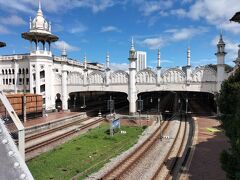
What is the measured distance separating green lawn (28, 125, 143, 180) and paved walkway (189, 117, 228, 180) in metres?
6.32

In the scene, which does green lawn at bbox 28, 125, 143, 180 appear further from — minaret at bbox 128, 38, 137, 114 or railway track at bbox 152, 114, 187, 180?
minaret at bbox 128, 38, 137, 114

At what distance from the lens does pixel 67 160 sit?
20.1m

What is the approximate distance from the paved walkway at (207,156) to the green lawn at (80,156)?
6.32 m

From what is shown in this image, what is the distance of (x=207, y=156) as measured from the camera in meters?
21.1

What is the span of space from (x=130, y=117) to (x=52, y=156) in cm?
2143

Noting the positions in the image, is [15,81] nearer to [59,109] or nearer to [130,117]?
[59,109]

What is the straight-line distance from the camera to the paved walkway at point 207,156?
56.3 feet

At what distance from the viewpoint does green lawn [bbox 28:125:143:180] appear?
1753 cm

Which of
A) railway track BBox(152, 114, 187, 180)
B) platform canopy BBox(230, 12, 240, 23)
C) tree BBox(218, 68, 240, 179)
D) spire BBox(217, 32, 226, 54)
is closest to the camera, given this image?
tree BBox(218, 68, 240, 179)

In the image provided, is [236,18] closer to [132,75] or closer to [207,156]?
[207,156]

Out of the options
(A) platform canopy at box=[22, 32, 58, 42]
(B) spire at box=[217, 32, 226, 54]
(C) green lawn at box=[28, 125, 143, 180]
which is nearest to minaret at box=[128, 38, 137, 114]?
(C) green lawn at box=[28, 125, 143, 180]

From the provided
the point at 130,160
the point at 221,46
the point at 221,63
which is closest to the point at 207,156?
the point at 130,160

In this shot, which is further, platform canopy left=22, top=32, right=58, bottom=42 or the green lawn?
platform canopy left=22, top=32, right=58, bottom=42

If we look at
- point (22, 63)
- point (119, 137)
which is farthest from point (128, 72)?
point (22, 63)
